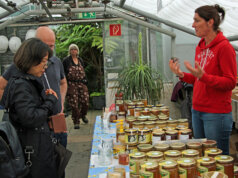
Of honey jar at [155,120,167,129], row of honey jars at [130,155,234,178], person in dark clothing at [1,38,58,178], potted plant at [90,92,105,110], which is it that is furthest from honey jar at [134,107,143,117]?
potted plant at [90,92,105,110]

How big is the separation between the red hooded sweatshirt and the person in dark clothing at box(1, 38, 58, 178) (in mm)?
1153

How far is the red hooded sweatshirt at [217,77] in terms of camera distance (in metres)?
2.29

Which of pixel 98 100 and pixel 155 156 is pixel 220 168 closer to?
pixel 155 156

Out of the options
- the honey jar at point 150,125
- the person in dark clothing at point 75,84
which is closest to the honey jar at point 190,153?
the honey jar at point 150,125

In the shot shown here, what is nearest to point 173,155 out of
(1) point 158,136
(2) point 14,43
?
(1) point 158,136

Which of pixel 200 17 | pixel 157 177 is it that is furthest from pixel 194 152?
pixel 200 17

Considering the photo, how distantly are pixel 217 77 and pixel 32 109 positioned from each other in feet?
4.30

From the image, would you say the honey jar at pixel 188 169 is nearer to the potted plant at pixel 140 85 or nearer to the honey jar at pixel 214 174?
the honey jar at pixel 214 174

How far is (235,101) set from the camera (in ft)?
14.6

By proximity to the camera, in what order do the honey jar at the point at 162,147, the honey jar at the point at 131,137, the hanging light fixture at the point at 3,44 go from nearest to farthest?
1. the honey jar at the point at 162,147
2. the honey jar at the point at 131,137
3. the hanging light fixture at the point at 3,44

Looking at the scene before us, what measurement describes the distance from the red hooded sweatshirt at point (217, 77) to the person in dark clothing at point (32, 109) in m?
1.15

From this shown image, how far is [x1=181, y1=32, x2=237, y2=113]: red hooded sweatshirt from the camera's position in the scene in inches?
90.4

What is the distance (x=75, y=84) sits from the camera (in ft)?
23.0

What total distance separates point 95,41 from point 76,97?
3.32 metres
